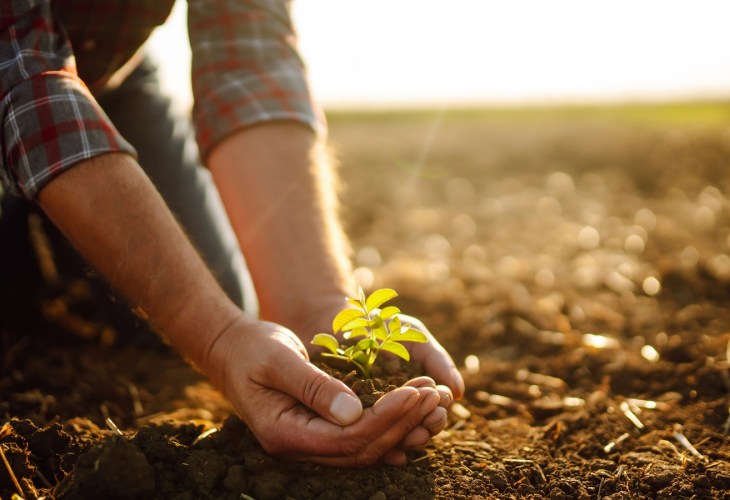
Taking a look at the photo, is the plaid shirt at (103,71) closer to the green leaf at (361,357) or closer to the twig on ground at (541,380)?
the green leaf at (361,357)

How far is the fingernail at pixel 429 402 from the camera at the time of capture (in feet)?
4.89

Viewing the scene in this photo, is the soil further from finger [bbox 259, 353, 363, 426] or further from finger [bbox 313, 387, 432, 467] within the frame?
finger [bbox 259, 353, 363, 426]

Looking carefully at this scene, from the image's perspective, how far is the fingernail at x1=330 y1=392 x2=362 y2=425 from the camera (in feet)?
4.67

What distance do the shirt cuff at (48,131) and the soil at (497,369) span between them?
0.67 meters

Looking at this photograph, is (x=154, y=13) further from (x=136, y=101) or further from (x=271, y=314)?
(x=271, y=314)

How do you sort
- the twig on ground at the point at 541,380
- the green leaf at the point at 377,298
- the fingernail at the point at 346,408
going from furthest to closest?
the twig on ground at the point at 541,380
the green leaf at the point at 377,298
the fingernail at the point at 346,408

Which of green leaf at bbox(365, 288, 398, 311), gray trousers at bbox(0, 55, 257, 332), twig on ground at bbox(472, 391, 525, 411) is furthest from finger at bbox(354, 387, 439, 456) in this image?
gray trousers at bbox(0, 55, 257, 332)

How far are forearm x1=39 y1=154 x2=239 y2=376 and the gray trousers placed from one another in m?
1.15

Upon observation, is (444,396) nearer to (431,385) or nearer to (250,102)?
(431,385)

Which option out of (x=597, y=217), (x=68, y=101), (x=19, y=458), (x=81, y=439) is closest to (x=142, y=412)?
(x=81, y=439)

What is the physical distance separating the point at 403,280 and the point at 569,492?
1.91m

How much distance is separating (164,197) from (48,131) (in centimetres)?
120

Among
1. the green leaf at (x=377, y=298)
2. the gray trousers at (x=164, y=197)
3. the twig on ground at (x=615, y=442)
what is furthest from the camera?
the gray trousers at (x=164, y=197)

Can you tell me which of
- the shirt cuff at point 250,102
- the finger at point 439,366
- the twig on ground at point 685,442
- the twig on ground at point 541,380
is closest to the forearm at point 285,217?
the shirt cuff at point 250,102
